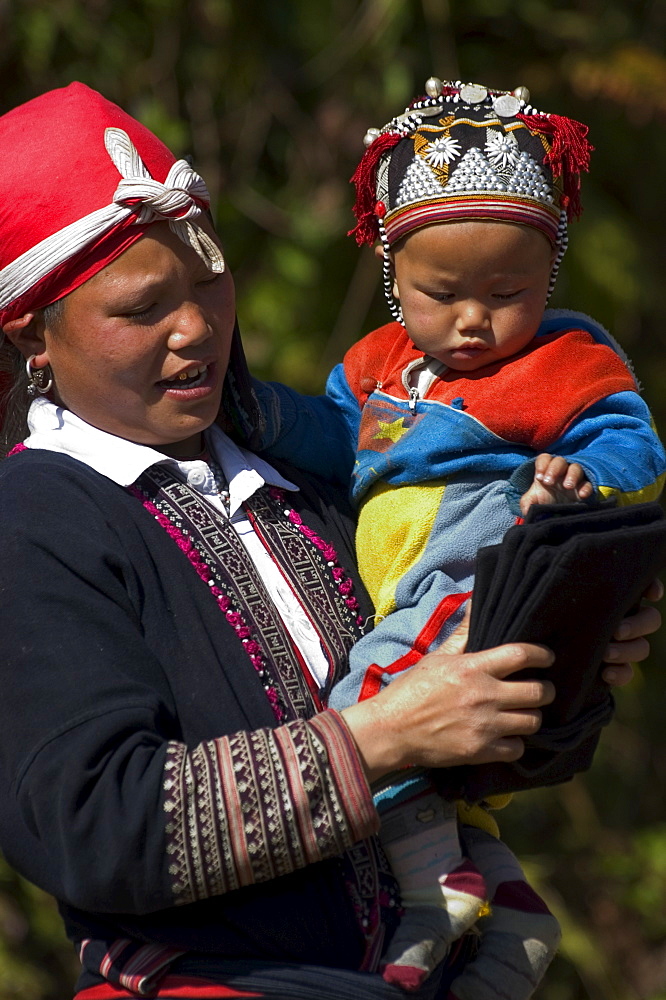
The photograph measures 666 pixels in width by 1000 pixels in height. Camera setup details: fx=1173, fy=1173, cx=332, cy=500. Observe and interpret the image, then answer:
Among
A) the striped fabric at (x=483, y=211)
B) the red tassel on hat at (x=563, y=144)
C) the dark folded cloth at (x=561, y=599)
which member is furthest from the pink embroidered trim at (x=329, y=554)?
the red tassel on hat at (x=563, y=144)

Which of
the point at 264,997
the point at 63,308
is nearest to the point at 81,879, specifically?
the point at 264,997

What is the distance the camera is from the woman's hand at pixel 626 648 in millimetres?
1922

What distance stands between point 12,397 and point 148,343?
0.40 metres

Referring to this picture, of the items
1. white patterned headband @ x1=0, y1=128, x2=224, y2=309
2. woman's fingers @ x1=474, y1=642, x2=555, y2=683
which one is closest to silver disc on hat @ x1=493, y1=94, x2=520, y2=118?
white patterned headband @ x1=0, y1=128, x2=224, y2=309

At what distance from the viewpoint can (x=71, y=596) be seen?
66.6 inches

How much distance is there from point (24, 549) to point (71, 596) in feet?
0.36

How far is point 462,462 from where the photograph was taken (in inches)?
80.4

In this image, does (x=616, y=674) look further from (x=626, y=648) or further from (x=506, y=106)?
(x=506, y=106)

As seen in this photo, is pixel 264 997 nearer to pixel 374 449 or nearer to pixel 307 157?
pixel 374 449

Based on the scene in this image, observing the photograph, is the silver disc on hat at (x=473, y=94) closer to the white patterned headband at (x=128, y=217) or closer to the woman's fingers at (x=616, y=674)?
the white patterned headband at (x=128, y=217)

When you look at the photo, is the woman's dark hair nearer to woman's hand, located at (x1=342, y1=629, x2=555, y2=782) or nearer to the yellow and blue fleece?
the yellow and blue fleece

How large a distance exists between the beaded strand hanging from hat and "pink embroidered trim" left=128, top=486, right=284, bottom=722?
692 millimetres

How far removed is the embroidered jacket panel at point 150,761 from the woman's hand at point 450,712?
0.19ft

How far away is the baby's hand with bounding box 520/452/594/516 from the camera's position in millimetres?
1885
